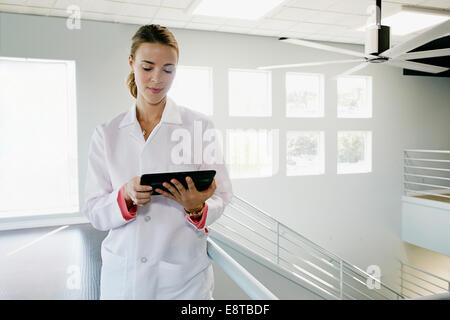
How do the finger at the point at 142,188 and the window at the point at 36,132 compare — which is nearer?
the finger at the point at 142,188

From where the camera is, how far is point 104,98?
329cm

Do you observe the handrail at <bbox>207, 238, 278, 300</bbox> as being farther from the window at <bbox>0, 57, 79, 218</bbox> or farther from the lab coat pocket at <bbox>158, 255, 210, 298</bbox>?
the window at <bbox>0, 57, 79, 218</bbox>

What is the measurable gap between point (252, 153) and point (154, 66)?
343 cm

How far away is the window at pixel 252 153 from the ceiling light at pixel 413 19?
1537 millimetres

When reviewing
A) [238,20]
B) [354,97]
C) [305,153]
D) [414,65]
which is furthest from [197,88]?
[414,65]

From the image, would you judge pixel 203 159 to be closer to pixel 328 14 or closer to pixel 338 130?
pixel 328 14

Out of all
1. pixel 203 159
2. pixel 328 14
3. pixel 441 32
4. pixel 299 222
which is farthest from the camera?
pixel 299 222

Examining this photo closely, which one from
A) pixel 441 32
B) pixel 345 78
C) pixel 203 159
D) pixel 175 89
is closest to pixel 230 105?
pixel 175 89

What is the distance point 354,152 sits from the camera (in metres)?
4.63

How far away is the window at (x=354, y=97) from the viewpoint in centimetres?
445

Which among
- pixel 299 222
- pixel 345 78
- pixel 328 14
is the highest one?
pixel 328 14

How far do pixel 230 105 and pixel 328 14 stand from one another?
4.48 ft

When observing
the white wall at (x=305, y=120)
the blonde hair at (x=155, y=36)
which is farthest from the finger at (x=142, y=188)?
the white wall at (x=305, y=120)

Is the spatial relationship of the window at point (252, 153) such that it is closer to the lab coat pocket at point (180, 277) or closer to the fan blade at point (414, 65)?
the fan blade at point (414, 65)
